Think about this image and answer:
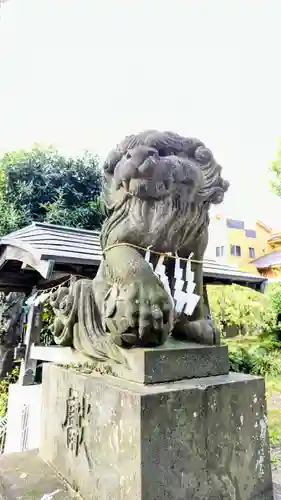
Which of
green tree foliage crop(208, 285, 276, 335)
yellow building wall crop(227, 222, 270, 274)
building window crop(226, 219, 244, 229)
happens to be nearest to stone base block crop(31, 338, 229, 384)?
green tree foliage crop(208, 285, 276, 335)

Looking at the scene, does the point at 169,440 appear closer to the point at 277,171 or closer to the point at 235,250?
the point at 277,171

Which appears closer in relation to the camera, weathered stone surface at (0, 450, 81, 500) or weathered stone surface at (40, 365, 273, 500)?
weathered stone surface at (40, 365, 273, 500)

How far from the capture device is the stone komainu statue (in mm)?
1449

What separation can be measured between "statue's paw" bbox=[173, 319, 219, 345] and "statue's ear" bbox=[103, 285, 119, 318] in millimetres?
411

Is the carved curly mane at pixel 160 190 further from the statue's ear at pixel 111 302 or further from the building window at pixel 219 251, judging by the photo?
the building window at pixel 219 251

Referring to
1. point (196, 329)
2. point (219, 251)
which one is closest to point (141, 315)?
point (196, 329)

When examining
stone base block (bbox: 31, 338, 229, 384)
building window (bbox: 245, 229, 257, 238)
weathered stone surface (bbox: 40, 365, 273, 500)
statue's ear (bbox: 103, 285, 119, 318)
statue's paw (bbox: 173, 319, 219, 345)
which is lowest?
weathered stone surface (bbox: 40, 365, 273, 500)

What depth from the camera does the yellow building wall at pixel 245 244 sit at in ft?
61.9

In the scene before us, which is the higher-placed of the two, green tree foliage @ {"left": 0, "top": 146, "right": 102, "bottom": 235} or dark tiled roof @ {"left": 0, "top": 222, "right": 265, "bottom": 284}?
green tree foliage @ {"left": 0, "top": 146, "right": 102, "bottom": 235}

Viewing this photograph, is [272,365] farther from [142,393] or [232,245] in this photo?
[232,245]

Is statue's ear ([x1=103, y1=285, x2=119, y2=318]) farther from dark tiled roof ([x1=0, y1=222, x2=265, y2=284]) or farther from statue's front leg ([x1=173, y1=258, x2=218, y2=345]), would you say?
dark tiled roof ([x1=0, y1=222, x2=265, y2=284])

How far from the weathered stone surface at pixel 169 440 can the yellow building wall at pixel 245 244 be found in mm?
17186

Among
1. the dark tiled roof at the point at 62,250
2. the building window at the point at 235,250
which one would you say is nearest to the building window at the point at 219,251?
the building window at the point at 235,250

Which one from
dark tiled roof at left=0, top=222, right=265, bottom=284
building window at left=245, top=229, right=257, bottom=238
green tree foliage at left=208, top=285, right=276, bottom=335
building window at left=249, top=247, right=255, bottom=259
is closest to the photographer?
dark tiled roof at left=0, top=222, right=265, bottom=284
